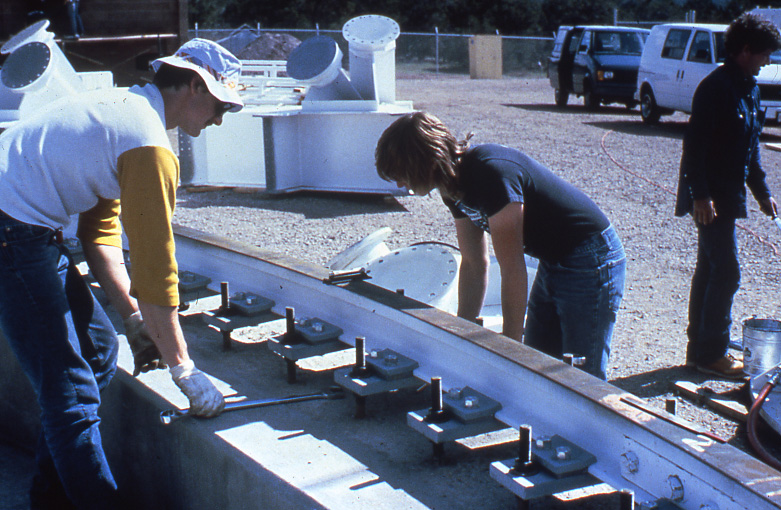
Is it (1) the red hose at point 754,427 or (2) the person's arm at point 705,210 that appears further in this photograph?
(2) the person's arm at point 705,210

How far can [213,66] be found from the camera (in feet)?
8.47

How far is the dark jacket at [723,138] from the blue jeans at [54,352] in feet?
9.72

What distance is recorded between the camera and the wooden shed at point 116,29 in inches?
602

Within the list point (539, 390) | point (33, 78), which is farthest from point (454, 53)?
point (539, 390)

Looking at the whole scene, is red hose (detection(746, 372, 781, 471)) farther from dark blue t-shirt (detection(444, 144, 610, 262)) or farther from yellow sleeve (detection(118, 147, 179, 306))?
yellow sleeve (detection(118, 147, 179, 306))

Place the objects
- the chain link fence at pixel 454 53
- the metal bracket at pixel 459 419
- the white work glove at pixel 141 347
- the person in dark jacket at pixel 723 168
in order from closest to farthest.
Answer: the metal bracket at pixel 459 419 < the white work glove at pixel 141 347 < the person in dark jacket at pixel 723 168 < the chain link fence at pixel 454 53

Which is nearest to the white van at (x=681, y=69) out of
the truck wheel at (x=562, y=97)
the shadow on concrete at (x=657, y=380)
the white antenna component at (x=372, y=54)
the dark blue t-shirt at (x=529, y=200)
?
the truck wheel at (x=562, y=97)

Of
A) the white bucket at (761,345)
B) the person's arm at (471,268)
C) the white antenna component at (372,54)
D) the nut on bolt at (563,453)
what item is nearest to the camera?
the nut on bolt at (563,453)

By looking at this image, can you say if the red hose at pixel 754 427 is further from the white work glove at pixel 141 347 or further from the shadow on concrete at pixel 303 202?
the shadow on concrete at pixel 303 202

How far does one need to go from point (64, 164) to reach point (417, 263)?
227 centimetres

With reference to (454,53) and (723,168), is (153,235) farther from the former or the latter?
(454,53)

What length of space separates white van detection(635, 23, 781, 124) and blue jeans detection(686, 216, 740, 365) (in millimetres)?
10477

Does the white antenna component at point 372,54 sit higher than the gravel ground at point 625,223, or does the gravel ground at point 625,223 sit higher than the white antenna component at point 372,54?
the white antenna component at point 372,54

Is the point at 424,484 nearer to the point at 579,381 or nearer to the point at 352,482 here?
the point at 352,482
